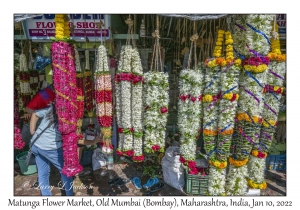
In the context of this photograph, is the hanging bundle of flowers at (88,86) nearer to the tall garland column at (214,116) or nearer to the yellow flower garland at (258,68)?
the tall garland column at (214,116)

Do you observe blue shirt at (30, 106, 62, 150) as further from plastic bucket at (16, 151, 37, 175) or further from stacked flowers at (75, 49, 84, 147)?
plastic bucket at (16, 151, 37, 175)

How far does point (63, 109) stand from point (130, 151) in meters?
1.37

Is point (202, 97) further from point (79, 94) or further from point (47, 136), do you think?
point (47, 136)

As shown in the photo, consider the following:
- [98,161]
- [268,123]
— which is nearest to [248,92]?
[268,123]

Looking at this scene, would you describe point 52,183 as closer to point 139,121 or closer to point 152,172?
point 152,172

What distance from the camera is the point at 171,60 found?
7113mm

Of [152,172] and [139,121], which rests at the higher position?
[139,121]

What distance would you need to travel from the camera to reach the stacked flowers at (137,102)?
11.0 feet

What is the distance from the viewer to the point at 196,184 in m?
4.28

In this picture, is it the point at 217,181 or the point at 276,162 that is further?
the point at 276,162

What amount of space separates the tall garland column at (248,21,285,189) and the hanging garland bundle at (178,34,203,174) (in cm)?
113

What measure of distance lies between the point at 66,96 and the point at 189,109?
202cm

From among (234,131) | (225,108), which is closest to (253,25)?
(225,108)

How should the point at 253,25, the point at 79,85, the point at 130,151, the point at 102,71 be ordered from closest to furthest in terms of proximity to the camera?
the point at 253,25, the point at 102,71, the point at 130,151, the point at 79,85
